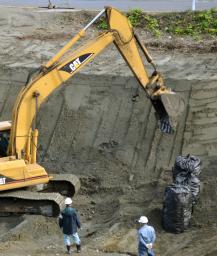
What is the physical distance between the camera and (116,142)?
16641 millimetres

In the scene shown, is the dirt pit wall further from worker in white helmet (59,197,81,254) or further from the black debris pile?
worker in white helmet (59,197,81,254)

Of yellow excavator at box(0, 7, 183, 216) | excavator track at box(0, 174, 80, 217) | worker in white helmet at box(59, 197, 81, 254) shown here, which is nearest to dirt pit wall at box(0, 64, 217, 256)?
excavator track at box(0, 174, 80, 217)

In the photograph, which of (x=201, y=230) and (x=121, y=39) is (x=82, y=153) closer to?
(x=121, y=39)

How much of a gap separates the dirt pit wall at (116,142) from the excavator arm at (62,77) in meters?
1.89

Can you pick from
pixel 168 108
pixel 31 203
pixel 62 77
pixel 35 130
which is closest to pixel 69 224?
pixel 31 203

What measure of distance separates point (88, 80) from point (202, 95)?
3.16 m

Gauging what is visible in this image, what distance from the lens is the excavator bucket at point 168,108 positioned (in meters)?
14.5

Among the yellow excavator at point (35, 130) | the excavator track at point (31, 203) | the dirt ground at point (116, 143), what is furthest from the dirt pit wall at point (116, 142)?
the yellow excavator at point (35, 130)

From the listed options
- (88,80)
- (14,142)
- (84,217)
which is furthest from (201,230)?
(88,80)

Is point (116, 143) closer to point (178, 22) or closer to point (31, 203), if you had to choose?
point (31, 203)

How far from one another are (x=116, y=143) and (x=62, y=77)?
3612 millimetres

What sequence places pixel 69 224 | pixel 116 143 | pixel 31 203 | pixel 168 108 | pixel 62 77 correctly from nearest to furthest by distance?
1. pixel 69 224
2. pixel 62 77
3. pixel 31 203
4. pixel 168 108
5. pixel 116 143

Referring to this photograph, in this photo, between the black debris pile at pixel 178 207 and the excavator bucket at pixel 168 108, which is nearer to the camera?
the black debris pile at pixel 178 207

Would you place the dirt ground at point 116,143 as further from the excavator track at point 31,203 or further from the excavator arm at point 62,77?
the excavator arm at point 62,77
